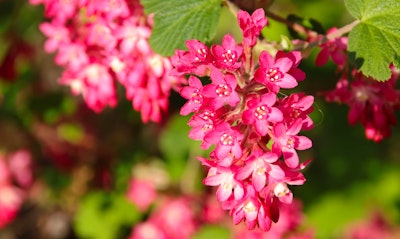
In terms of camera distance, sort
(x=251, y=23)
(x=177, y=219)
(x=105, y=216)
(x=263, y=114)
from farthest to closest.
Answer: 1. (x=105, y=216)
2. (x=177, y=219)
3. (x=251, y=23)
4. (x=263, y=114)

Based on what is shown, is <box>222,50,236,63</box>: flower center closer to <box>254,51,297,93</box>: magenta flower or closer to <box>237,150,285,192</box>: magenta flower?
<box>254,51,297,93</box>: magenta flower

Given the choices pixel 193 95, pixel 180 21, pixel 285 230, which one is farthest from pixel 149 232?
pixel 193 95

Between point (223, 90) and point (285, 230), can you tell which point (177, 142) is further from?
point (223, 90)

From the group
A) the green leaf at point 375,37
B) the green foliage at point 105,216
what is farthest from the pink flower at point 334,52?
the green foliage at point 105,216

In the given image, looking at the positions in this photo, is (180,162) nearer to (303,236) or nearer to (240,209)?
(303,236)

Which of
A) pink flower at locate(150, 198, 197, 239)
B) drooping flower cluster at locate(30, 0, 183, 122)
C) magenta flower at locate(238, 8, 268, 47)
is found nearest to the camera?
magenta flower at locate(238, 8, 268, 47)

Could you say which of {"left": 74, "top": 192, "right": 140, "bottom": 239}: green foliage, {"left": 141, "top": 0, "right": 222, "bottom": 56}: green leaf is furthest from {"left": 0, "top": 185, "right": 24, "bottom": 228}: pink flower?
{"left": 141, "top": 0, "right": 222, "bottom": 56}: green leaf
